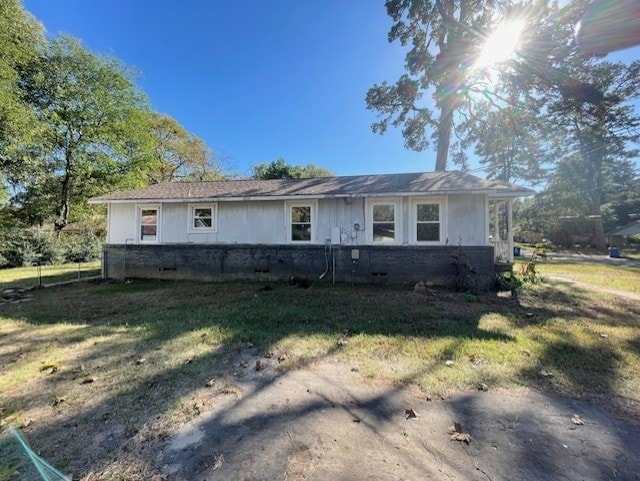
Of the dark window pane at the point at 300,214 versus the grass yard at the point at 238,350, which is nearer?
the grass yard at the point at 238,350

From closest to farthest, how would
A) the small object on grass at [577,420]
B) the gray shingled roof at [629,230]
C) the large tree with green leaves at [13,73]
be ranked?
the small object on grass at [577,420]
the large tree with green leaves at [13,73]
the gray shingled roof at [629,230]

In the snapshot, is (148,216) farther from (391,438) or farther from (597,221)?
(597,221)

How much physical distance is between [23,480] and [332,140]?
83.7 ft

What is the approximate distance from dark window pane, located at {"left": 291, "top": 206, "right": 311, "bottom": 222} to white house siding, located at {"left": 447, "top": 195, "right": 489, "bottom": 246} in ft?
15.3

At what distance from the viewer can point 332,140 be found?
25.5 m

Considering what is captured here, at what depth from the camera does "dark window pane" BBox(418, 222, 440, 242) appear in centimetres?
1006

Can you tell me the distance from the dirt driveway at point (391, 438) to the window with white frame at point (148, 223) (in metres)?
10.5

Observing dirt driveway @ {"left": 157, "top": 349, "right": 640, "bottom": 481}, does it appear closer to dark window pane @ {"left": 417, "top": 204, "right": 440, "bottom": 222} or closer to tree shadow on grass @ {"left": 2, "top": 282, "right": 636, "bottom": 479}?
tree shadow on grass @ {"left": 2, "top": 282, "right": 636, "bottom": 479}

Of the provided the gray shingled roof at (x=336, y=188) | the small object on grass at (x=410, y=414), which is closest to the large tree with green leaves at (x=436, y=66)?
the gray shingled roof at (x=336, y=188)

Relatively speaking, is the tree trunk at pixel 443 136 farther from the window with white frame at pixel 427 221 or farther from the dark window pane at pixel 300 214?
the dark window pane at pixel 300 214

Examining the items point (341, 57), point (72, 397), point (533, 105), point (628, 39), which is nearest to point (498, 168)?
point (533, 105)

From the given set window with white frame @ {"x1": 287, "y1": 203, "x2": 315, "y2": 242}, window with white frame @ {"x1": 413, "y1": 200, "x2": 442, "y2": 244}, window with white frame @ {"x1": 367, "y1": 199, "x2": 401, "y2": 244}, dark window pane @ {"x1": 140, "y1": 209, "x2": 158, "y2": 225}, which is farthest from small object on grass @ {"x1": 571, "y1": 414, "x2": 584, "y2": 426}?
dark window pane @ {"x1": 140, "y1": 209, "x2": 158, "y2": 225}

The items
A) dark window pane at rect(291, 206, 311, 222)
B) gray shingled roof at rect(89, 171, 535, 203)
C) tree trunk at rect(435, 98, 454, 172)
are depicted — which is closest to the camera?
gray shingled roof at rect(89, 171, 535, 203)

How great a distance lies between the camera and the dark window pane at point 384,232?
10.4m
